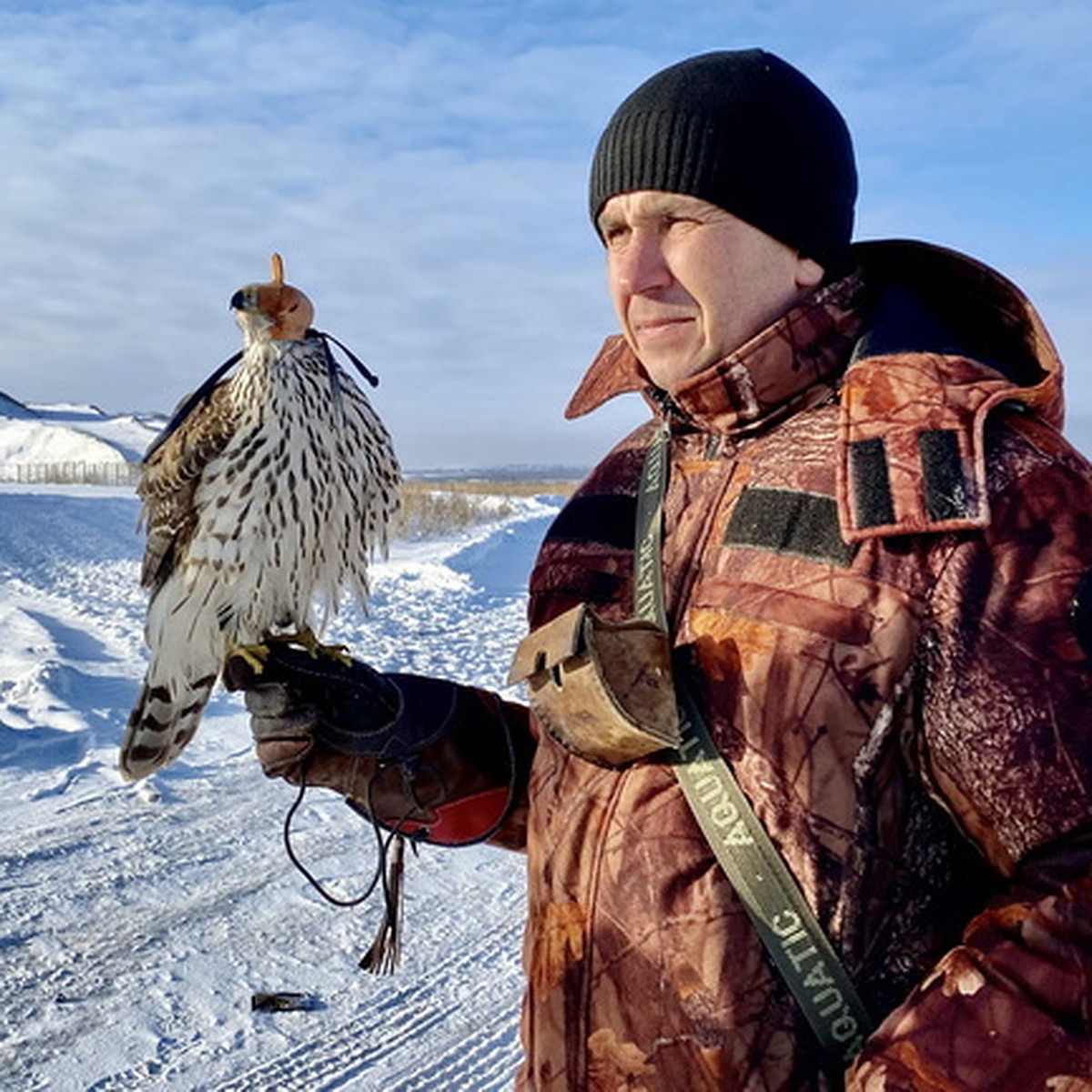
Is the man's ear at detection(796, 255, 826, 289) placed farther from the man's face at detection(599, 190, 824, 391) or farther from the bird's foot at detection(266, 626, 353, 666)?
the bird's foot at detection(266, 626, 353, 666)

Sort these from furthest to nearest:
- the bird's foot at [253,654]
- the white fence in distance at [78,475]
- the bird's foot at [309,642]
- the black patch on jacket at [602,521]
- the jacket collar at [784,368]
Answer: the white fence in distance at [78,475] < the bird's foot at [309,642] < the bird's foot at [253,654] < the black patch on jacket at [602,521] < the jacket collar at [784,368]

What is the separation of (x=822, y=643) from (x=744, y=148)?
70 cm

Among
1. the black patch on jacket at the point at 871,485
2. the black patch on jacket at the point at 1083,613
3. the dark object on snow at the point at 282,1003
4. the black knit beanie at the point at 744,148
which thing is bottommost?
the dark object on snow at the point at 282,1003

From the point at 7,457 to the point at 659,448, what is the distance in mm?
46766

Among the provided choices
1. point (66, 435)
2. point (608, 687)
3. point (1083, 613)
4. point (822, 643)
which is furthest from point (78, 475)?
point (1083, 613)

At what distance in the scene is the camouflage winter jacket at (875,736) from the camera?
1.16 metres

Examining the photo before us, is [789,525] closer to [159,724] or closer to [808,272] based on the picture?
[808,272]

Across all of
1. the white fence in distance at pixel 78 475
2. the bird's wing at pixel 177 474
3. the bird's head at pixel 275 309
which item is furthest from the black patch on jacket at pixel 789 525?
the white fence in distance at pixel 78 475

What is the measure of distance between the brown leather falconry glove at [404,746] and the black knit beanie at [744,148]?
0.94m

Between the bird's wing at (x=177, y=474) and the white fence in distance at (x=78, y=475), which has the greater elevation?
the bird's wing at (x=177, y=474)

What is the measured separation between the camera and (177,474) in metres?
3.20

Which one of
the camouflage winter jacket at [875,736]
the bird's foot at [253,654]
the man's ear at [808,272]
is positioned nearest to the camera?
the camouflage winter jacket at [875,736]

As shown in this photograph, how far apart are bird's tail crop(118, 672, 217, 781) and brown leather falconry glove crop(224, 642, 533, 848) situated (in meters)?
1.22

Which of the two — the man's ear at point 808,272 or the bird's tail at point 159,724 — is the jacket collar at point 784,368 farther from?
the bird's tail at point 159,724
